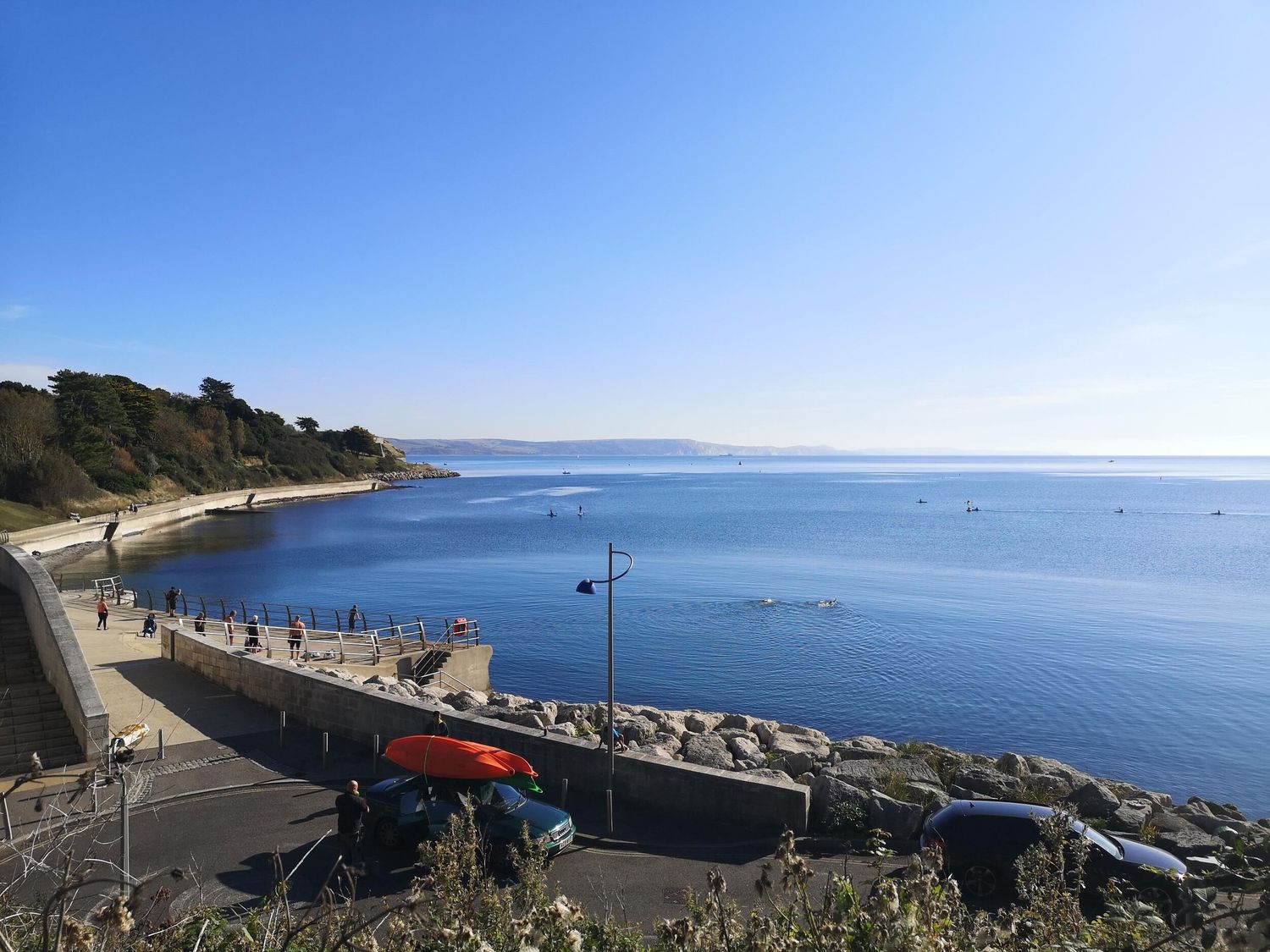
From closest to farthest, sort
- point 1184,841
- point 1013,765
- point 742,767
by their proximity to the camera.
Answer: point 1184,841 → point 742,767 → point 1013,765

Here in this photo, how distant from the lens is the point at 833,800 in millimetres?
12570

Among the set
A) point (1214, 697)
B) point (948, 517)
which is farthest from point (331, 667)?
point (948, 517)

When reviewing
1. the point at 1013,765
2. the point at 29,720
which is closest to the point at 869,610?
the point at 1013,765

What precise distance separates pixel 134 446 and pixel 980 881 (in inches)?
4390

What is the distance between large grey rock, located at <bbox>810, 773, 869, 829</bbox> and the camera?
12500 mm

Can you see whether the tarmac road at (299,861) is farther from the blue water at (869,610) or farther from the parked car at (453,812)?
the blue water at (869,610)

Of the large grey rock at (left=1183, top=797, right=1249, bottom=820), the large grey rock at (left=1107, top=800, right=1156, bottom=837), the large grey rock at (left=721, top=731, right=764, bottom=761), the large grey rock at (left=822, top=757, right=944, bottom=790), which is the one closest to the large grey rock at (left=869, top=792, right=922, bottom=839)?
the large grey rock at (left=822, top=757, right=944, bottom=790)

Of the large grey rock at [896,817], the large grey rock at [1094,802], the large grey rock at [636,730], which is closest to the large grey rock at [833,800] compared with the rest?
the large grey rock at [896,817]

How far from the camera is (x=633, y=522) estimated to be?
97.6 metres

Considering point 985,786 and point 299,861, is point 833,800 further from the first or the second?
point 299,861

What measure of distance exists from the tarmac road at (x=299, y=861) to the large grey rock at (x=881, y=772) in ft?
10.3

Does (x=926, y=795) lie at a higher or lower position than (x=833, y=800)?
lower

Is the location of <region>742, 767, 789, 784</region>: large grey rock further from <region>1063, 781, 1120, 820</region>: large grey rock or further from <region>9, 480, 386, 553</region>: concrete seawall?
<region>9, 480, 386, 553</region>: concrete seawall

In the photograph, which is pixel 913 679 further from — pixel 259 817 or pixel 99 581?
pixel 99 581
